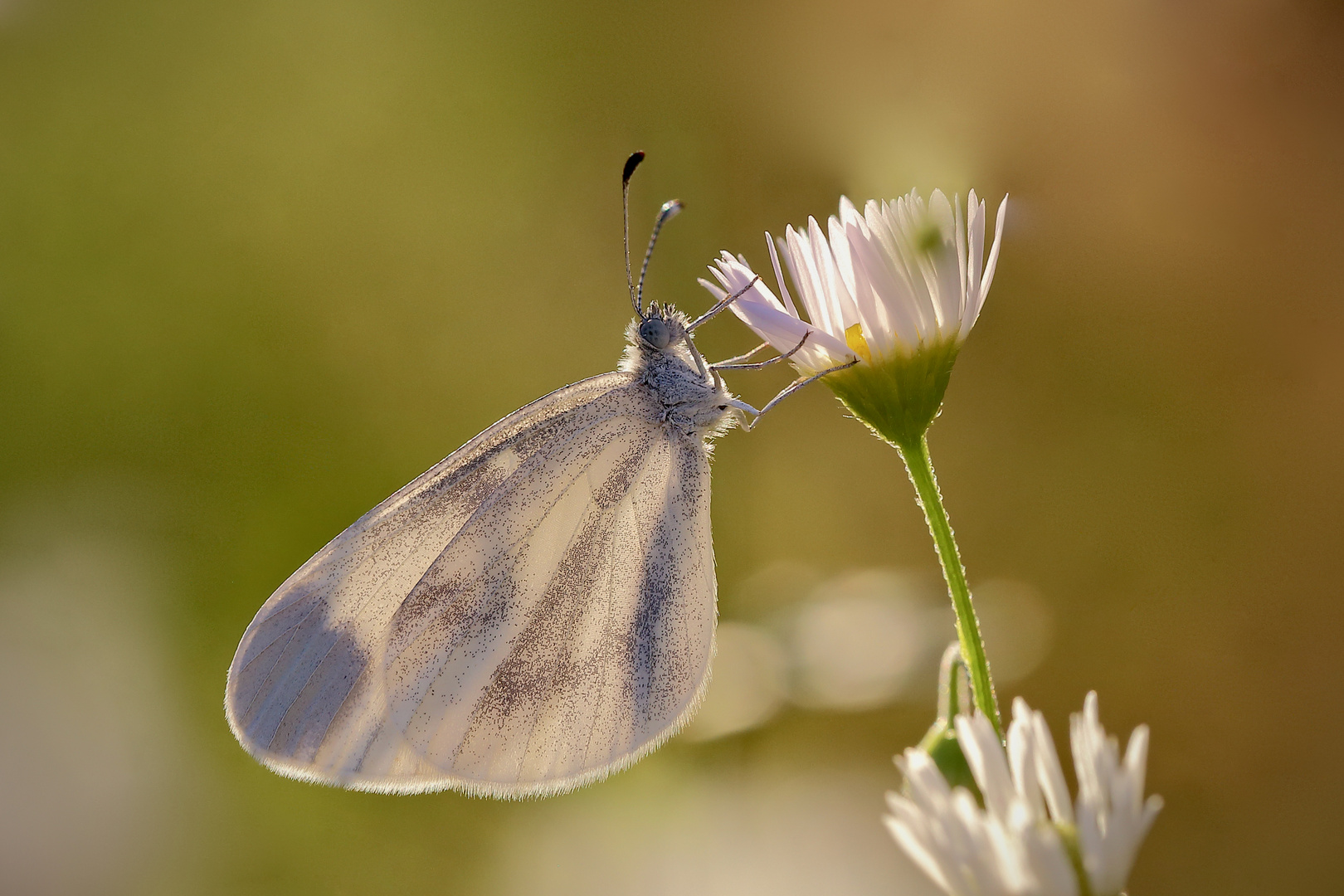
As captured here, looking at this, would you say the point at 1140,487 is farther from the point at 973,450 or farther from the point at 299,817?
the point at 299,817

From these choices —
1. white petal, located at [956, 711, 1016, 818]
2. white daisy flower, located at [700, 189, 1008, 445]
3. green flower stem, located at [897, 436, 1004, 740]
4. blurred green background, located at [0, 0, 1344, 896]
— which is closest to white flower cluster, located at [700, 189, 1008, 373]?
white daisy flower, located at [700, 189, 1008, 445]

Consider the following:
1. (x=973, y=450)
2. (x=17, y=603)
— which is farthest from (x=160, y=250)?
A: (x=973, y=450)

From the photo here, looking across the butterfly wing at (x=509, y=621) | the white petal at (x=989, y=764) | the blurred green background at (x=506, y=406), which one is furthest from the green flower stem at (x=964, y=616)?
the blurred green background at (x=506, y=406)

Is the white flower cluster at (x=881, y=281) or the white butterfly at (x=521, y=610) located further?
the white butterfly at (x=521, y=610)

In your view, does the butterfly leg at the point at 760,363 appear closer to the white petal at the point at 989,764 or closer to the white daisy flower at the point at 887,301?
the white daisy flower at the point at 887,301

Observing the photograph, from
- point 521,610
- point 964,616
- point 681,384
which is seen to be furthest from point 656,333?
point 964,616

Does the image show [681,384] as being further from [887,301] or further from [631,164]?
[887,301]
